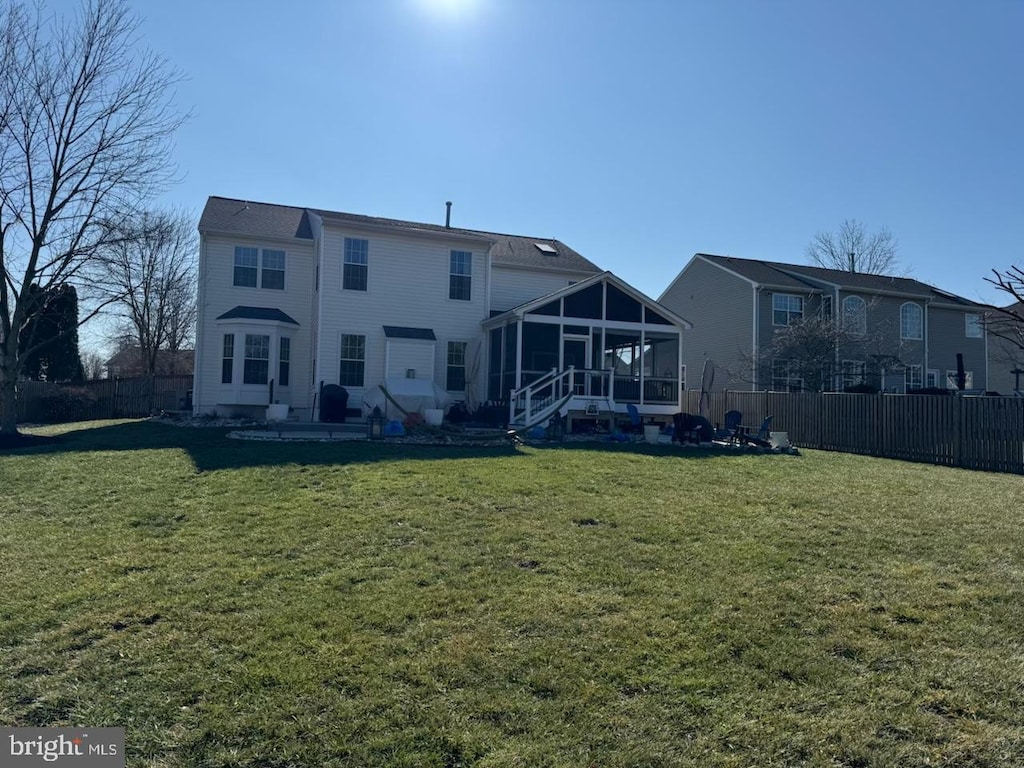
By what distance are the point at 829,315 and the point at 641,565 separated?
25.7m

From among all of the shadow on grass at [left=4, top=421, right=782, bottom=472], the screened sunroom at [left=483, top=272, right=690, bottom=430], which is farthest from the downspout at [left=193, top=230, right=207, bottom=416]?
the screened sunroom at [left=483, top=272, right=690, bottom=430]

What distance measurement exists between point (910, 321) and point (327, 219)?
87.1ft

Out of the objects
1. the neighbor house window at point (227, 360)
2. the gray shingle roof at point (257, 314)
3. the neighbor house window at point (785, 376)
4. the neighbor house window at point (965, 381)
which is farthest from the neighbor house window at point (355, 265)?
the neighbor house window at point (965, 381)

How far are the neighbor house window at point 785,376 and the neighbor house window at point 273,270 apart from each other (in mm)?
18021

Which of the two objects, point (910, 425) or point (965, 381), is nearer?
point (910, 425)


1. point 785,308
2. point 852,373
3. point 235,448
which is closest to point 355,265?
point 235,448

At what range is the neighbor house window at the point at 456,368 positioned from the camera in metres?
21.1

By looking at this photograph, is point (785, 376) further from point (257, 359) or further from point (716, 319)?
point (257, 359)

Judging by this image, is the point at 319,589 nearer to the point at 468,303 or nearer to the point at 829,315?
the point at 468,303

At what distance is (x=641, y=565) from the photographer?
6.01 meters

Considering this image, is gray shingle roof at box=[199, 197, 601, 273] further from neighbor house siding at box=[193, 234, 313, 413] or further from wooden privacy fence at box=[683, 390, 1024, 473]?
wooden privacy fence at box=[683, 390, 1024, 473]

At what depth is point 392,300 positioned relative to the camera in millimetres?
20391

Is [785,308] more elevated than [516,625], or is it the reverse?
[785,308]

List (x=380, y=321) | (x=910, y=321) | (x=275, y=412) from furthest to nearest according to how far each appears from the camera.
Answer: (x=910, y=321)
(x=380, y=321)
(x=275, y=412)
